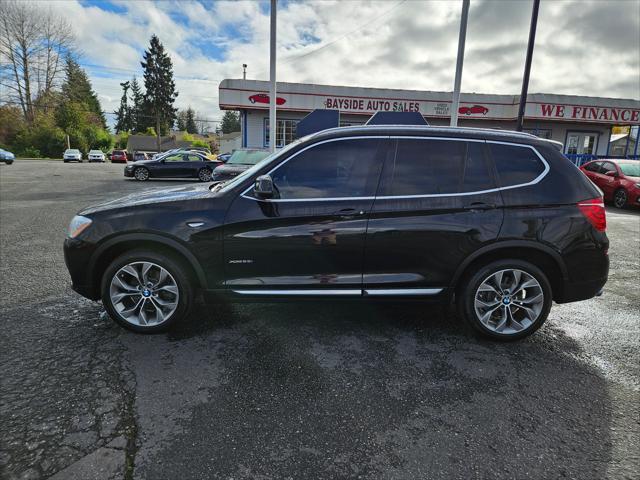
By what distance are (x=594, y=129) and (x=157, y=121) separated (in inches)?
2612

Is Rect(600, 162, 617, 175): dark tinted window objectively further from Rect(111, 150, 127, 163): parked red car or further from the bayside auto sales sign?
Rect(111, 150, 127, 163): parked red car

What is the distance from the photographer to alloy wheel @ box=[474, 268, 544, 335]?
11.5 feet

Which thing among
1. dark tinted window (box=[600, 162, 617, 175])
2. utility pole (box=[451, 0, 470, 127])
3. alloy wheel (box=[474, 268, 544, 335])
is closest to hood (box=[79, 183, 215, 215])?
alloy wheel (box=[474, 268, 544, 335])

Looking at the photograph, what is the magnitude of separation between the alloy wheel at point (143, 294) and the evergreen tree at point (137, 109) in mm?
80413

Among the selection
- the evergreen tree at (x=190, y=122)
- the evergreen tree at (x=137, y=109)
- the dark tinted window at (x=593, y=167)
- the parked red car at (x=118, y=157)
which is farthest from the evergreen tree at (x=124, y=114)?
the dark tinted window at (x=593, y=167)

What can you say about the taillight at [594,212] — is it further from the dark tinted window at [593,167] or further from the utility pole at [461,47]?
the dark tinted window at [593,167]

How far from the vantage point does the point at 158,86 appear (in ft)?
227

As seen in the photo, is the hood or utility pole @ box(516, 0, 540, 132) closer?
the hood

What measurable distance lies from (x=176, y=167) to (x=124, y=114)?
87457 millimetres

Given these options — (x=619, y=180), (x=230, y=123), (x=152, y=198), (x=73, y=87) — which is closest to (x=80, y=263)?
(x=152, y=198)

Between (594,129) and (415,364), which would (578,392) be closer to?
(415,364)

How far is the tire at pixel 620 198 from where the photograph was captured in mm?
12789

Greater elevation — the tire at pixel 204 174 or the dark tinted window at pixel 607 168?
the dark tinted window at pixel 607 168

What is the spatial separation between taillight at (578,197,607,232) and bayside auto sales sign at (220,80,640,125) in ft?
60.3
